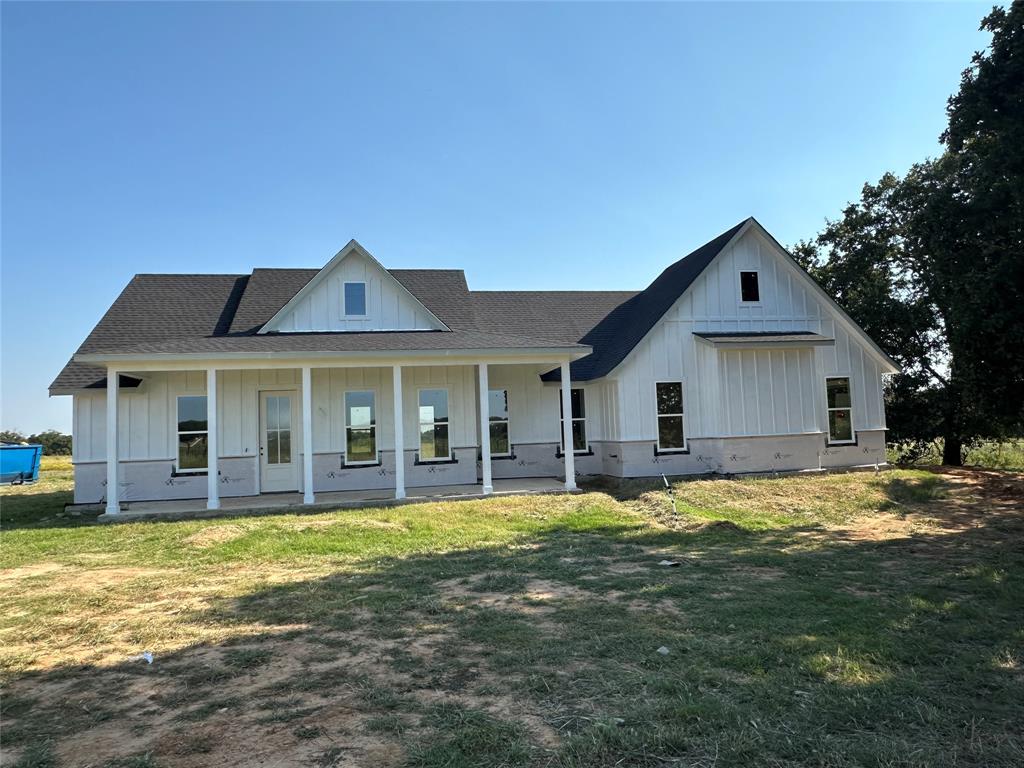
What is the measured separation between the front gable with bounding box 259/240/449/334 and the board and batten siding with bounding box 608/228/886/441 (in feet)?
18.1

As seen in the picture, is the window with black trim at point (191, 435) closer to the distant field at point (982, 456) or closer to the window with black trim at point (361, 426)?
the window with black trim at point (361, 426)

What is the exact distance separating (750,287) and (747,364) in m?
2.38

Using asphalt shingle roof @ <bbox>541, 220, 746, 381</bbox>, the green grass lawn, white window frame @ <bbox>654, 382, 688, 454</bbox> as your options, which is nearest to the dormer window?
asphalt shingle roof @ <bbox>541, 220, 746, 381</bbox>

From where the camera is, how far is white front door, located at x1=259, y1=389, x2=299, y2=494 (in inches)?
A: 634

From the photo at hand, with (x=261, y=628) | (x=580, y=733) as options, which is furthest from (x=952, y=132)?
(x=261, y=628)

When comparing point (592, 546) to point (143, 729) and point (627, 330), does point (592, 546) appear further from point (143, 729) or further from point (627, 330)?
point (627, 330)

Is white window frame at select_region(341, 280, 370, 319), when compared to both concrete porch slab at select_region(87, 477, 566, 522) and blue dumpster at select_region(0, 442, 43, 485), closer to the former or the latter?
concrete porch slab at select_region(87, 477, 566, 522)

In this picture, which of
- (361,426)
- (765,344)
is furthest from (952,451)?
(361,426)

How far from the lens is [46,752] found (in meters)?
3.68

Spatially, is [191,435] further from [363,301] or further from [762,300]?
[762,300]

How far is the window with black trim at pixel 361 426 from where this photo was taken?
16395mm

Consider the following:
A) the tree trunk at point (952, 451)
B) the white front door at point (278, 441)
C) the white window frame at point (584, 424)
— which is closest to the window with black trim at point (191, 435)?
the white front door at point (278, 441)

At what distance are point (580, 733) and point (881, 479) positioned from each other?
14857mm

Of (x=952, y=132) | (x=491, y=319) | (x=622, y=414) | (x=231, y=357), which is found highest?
(x=952, y=132)
